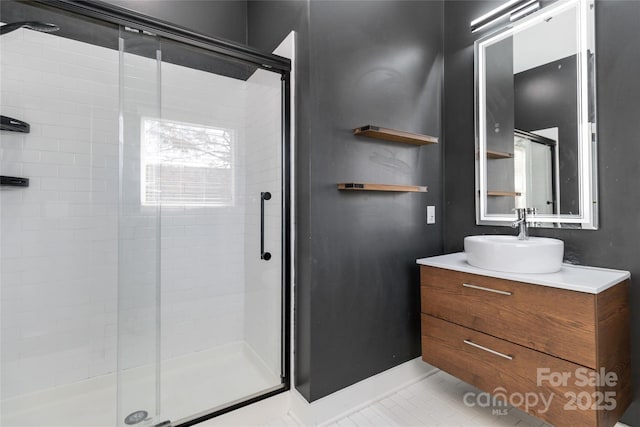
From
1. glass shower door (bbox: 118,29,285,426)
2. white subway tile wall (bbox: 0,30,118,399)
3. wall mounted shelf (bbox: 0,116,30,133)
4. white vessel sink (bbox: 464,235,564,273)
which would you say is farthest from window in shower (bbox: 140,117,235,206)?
white vessel sink (bbox: 464,235,564,273)

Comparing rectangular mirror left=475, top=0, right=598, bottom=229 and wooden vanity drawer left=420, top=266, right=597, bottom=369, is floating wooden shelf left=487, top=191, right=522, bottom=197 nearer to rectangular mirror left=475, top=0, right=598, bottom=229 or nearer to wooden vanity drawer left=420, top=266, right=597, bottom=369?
rectangular mirror left=475, top=0, right=598, bottom=229

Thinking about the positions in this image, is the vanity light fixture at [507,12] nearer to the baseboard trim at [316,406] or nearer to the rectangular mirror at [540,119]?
the rectangular mirror at [540,119]

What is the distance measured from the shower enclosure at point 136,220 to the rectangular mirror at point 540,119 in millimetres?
1294

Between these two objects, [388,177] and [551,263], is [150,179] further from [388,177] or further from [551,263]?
[551,263]

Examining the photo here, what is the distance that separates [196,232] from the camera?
2.25m

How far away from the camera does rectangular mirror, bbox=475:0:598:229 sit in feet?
5.05

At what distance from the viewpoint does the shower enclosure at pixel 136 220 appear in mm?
1462

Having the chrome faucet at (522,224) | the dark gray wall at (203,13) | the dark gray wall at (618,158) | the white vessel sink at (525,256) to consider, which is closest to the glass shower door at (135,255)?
the dark gray wall at (203,13)

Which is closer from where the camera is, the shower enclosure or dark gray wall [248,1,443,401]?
the shower enclosure

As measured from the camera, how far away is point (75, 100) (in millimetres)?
1831

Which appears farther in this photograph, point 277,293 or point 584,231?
point 277,293

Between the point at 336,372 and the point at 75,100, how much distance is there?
7.28ft

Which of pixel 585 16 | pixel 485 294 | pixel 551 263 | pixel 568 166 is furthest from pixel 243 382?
pixel 585 16

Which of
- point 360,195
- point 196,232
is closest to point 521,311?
point 360,195
